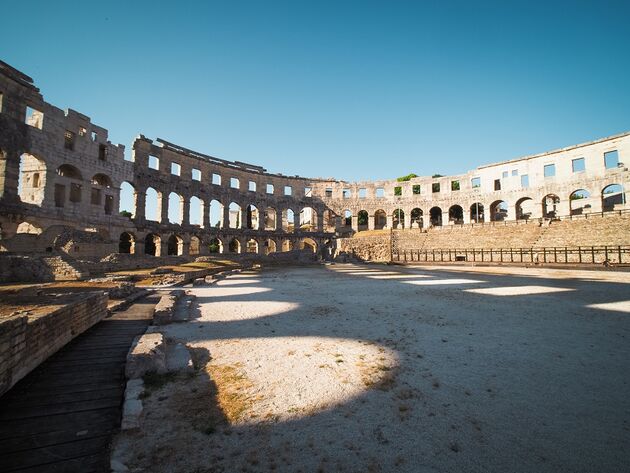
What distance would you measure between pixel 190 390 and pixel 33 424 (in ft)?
5.09

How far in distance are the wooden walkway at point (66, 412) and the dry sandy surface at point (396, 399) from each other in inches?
14.8

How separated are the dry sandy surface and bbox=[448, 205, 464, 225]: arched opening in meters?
42.2

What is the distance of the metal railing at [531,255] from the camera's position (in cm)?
2064

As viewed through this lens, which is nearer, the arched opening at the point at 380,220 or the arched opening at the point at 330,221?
the arched opening at the point at 330,221

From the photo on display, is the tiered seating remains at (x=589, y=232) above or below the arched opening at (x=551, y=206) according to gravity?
below

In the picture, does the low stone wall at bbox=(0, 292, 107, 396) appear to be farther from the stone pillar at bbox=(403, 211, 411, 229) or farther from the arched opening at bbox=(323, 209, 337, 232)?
the stone pillar at bbox=(403, 211, 411, 229)

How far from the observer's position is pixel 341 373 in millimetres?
4227

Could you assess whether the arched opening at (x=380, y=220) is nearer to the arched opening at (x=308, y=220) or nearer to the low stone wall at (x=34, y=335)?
the arched opening at (x=308, y=220)

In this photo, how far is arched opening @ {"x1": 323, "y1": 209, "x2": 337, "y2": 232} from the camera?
157 ft

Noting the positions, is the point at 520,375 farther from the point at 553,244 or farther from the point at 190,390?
the point at 553,244

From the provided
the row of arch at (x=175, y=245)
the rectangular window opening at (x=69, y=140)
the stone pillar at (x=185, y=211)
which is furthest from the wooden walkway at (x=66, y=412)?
the stone pillar at (x=185, y=211)

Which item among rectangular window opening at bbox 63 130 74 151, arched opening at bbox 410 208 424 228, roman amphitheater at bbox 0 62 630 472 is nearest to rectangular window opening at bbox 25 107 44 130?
rectangular window opening at bbox 63 130 74 151

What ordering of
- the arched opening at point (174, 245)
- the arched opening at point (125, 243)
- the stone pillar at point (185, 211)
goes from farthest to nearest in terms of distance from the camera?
the stone pillar at point (185, 211)
the arched opening at point (174, 245)
the arched opening at point (125, 243)

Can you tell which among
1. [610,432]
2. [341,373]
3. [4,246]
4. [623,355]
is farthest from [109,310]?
[4,246]
